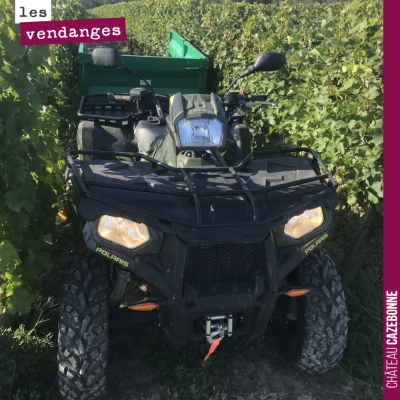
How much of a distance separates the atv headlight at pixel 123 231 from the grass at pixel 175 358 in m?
0.98

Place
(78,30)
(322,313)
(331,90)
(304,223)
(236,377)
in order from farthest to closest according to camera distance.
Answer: (331,90) < (78,30) < (236,377) < (322,313) < (304,223)

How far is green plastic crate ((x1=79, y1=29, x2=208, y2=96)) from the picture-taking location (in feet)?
18.7

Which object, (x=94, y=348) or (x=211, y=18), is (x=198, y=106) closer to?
(x=94, y=348)

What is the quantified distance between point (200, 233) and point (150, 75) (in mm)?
4594

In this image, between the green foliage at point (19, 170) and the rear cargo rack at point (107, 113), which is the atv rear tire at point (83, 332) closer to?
the green foliage at point (19, 170)

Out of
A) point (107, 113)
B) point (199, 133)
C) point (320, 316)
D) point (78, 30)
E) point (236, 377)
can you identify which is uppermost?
point (78, 30)

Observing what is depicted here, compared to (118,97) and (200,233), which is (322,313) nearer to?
(200,233)

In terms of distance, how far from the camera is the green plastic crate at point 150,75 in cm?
571

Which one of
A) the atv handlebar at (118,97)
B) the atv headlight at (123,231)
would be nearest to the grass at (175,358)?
the atv headlight at (123,231)

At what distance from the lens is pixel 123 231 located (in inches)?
84.4

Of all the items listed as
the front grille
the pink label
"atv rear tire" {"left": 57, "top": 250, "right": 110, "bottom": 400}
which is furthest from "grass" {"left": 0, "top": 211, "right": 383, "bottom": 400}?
the pink label

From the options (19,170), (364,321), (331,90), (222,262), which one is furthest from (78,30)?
(364,321)

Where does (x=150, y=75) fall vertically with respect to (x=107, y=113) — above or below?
above

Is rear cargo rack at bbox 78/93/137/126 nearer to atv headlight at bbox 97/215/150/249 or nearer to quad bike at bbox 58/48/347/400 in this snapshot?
quad bike at bbox 58/48/347/400
